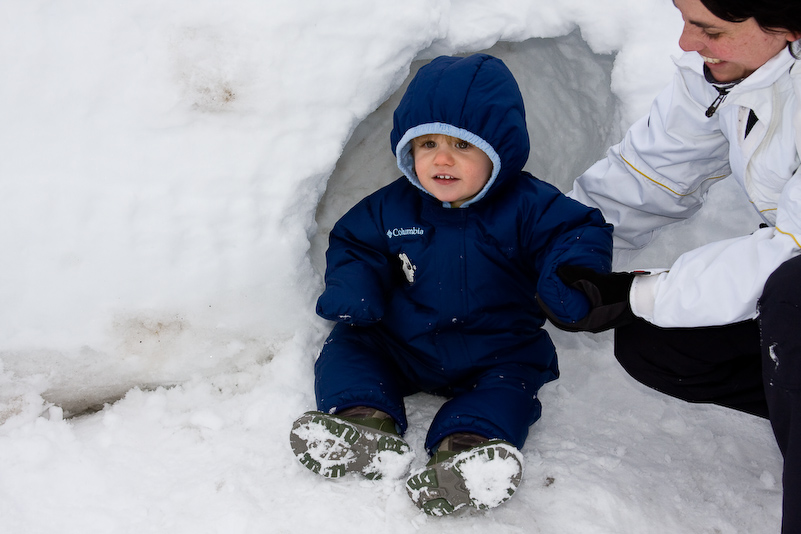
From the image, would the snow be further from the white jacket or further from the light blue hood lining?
the white jacket

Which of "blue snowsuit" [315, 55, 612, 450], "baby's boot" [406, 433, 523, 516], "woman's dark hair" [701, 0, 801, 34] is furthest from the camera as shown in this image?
"blue snowsuit" [315, 55, 612, 450]

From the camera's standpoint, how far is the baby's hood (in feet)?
4.99

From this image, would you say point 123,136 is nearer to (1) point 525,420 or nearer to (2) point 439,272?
(2) point 439,272

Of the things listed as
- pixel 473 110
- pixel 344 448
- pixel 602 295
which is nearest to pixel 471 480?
pixel 344 448

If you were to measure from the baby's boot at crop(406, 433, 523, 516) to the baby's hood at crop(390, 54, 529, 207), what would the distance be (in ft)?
1.99

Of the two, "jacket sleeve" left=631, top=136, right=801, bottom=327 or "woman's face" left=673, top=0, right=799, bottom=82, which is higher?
"woman's face" left=673, top=0, right=799, bottom=82

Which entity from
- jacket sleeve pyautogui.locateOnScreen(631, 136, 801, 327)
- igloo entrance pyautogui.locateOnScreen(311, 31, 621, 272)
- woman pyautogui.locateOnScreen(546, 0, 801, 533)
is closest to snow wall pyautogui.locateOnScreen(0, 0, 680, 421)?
igloo entrance pyautogui.locateOnScreen(311, 31, 621, 272)

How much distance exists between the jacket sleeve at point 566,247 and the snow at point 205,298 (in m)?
0.39

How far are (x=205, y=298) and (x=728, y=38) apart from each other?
4.10ft

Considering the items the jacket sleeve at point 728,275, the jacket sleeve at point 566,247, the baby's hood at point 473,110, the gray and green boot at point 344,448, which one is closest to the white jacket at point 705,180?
the jacket sleeve at point 728,275

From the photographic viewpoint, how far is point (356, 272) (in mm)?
1649

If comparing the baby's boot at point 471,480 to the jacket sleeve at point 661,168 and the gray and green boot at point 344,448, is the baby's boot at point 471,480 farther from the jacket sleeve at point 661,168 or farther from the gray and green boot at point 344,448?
the jacket sleeve at point 661,168

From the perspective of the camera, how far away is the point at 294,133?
1.67 meters

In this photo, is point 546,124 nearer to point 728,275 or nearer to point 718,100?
point 718,100
